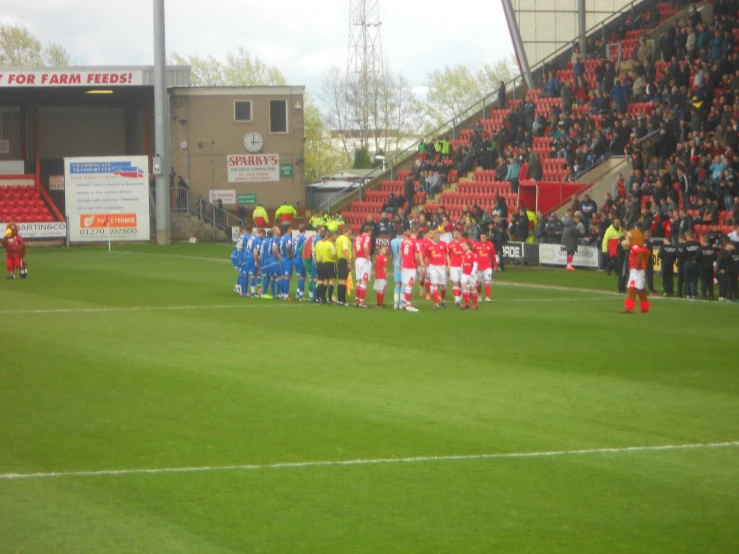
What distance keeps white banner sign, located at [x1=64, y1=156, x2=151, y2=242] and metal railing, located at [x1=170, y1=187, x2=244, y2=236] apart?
4.42 m

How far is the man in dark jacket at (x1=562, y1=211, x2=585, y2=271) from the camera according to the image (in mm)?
34938

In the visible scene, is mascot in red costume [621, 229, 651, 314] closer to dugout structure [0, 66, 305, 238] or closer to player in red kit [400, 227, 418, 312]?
player in red kit [400, 227, 418, 312]

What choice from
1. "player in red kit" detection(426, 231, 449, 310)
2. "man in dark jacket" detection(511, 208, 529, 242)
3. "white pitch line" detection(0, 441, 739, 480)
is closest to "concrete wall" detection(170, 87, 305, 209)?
"man in dark jacket" detection(511, 208, 529, 242)

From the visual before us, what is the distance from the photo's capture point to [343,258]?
24.8 metres

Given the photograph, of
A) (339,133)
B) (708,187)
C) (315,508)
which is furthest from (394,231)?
(339,133)

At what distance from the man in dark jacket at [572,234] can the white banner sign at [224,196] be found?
22.7 m

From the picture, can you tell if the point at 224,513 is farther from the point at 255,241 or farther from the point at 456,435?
the point at 255,241

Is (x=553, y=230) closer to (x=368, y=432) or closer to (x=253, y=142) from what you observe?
(x=253, y=142)

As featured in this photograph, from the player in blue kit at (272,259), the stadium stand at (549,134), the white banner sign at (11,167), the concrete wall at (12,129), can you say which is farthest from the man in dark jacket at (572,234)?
the concrete wall at (12,129)

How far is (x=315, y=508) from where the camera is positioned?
30.0 ft

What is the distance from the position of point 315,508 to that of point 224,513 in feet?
2.42

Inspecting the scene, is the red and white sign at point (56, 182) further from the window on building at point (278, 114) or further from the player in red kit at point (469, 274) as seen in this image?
the player in red kit at point (469, 274)

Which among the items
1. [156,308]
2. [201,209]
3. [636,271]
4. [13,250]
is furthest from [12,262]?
[201,209]

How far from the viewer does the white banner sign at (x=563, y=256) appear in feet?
115
